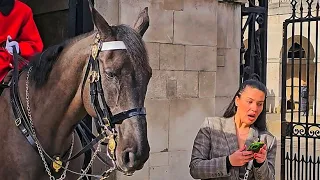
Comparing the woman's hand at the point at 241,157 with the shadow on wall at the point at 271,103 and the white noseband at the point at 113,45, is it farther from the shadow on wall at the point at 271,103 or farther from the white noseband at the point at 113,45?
the shadow on wall at the point at 271,103

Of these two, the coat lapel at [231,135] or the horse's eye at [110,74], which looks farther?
the coat lapel at [231,135]

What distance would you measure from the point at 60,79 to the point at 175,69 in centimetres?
275

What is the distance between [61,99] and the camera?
3.02m

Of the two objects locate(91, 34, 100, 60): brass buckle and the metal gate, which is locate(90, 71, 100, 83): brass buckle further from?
the metal gate

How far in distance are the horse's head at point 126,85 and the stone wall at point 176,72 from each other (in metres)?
2.51

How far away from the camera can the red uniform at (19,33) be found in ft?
11.7

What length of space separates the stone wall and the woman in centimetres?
221

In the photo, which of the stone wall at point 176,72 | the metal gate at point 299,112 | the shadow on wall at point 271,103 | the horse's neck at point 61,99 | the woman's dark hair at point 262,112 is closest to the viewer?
the horse's neck at point 61,99

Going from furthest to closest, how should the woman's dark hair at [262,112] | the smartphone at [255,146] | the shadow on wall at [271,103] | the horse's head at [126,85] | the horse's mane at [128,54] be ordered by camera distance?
the shadow on wall at [271,103]
the woman's dark hair at [262,112]
the smartphone at [255,146]
the horse's mane at [128,54]
the horse's head at [126,85]

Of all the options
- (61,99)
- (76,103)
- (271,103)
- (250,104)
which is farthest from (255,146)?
(271,103)

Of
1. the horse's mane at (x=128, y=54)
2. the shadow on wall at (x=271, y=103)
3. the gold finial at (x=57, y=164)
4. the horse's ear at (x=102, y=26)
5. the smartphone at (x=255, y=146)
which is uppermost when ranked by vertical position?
the horse's ear at (x=102, y=26)

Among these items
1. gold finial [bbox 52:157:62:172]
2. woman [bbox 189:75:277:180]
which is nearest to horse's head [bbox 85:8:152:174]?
gold finial [bbox 52:157:62:172]

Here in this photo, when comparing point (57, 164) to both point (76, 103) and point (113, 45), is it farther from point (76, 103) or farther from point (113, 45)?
point (113, 45)

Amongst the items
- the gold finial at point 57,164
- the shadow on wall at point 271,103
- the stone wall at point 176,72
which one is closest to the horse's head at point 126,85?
the gold finial at point 57,164
